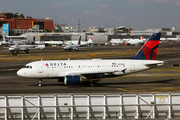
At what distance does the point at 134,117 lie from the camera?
75.3 feet

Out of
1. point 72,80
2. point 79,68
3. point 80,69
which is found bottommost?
point 72,80

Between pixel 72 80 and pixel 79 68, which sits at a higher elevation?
pixel 79 68

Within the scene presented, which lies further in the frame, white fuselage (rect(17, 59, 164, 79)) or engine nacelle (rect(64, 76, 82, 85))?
white fuselage (rect(17, 59, 164, 79))

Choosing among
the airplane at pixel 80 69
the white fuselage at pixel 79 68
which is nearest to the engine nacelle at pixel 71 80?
the airplane at pixel 80 69

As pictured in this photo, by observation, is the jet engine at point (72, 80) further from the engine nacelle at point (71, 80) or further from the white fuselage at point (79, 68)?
the white fuselage at point (79, 68)

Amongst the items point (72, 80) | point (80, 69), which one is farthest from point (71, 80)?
point (80, 69)

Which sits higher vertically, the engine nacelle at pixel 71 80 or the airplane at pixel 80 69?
the airplane at pixel 80 69

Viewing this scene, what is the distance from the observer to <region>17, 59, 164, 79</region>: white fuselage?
44062mm

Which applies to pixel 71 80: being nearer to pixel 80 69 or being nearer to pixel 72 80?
pixel 72 80

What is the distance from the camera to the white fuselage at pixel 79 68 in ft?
145

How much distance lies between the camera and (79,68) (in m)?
44.8

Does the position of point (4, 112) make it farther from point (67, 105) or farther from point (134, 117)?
point (134, 117)

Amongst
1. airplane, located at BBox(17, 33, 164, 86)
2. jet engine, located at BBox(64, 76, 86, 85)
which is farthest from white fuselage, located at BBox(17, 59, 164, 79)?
jet engine, located at BBox(64, 76, 86, 85)

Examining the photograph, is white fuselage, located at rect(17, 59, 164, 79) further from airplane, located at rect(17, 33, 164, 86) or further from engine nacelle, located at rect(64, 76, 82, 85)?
engine nacelle, located at rect(64, 76, 82, 85)
